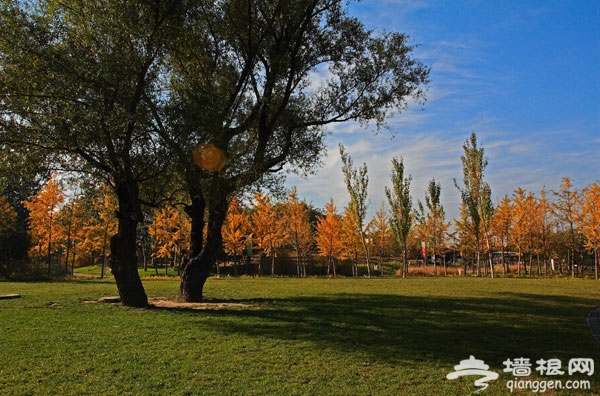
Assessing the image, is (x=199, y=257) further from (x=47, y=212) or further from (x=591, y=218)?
(x=591, y=218)

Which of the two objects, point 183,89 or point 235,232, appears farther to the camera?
point 235,232

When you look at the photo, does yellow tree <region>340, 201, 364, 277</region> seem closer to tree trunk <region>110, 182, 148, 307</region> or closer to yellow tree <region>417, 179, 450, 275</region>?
yellow tree <region>417, 179, 450, 275</region>

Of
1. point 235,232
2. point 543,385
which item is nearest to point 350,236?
point 235,232

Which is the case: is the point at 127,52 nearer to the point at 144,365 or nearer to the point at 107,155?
the point at 107,155

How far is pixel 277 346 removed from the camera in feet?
24.1

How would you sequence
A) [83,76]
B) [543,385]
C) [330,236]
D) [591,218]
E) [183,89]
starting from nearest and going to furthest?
1. [543,385]
2. [83,76]
3. [183,89]
4. [591,218]
5. [330,236]

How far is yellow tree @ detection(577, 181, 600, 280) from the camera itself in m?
27.3

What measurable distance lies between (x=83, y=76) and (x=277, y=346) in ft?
23.5

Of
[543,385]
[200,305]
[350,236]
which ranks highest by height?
[350,236]

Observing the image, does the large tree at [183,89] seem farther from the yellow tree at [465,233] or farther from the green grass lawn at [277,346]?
the yellow tree at [465,233]

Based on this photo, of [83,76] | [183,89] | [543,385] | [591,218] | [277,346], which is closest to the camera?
[543,385]

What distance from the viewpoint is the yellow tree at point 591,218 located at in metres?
27.3

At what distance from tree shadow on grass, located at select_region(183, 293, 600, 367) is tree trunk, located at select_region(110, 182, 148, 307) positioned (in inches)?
114

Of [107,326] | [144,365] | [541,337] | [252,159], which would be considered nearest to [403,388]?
[144,365]
